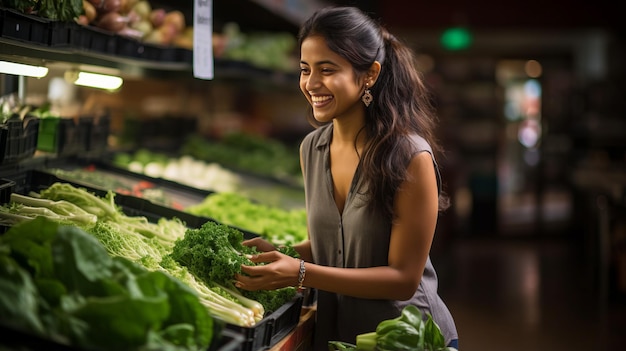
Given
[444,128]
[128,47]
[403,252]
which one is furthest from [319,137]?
[444,128]

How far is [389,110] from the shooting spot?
2.55m

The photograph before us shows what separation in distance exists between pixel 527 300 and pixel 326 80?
548 cm

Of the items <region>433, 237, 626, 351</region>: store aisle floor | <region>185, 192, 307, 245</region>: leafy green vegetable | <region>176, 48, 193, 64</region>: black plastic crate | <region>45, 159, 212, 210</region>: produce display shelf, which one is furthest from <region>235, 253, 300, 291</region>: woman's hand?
<region>433, 237, 626, 351</region>: store aisle floor

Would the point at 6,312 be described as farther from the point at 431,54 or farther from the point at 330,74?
the point at 431,54

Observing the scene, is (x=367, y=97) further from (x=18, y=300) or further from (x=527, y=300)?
(x=527, y=300)

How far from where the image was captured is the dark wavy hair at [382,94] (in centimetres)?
242

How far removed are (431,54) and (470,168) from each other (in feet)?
15.2

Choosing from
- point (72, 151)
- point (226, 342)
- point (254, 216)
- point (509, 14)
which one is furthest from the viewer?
point (509, 14)

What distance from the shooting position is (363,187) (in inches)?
99.2

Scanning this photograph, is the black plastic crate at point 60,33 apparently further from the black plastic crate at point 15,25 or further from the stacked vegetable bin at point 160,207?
the stacked vegetable bin at point 160,207

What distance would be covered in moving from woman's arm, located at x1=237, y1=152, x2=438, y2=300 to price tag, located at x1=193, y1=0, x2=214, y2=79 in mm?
1253

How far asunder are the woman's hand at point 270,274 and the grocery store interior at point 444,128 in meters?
1.08

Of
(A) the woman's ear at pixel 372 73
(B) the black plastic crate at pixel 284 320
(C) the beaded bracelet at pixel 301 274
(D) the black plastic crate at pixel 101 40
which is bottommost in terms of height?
(B) the black plastic crate at pixel 284 320

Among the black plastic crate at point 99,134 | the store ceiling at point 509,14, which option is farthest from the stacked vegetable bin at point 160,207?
the store ceiling at point 509,14
